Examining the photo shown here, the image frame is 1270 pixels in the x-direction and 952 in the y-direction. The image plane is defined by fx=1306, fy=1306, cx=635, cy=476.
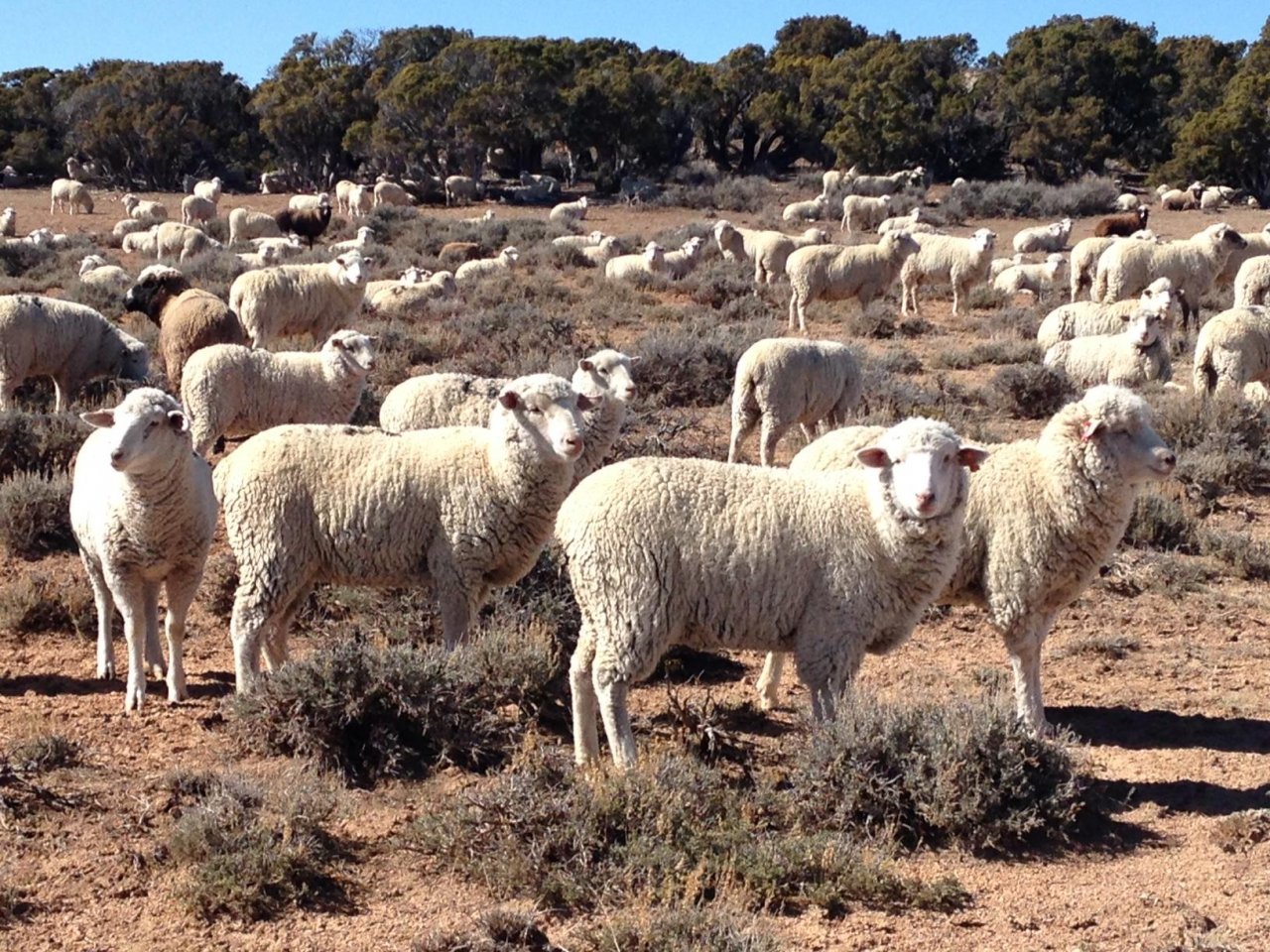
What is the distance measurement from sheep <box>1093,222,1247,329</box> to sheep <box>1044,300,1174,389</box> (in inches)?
215

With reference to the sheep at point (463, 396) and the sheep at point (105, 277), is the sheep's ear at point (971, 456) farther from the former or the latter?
the sheep at point (105, 277)

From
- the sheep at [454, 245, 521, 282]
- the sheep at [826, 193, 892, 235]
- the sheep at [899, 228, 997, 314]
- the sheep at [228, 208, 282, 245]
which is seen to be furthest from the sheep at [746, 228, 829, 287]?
the sheep at [228, 208, 282, 245]

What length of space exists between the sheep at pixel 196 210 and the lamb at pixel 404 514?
35.2m

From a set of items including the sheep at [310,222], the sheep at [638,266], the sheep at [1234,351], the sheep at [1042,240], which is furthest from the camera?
the sheep at [310,222]

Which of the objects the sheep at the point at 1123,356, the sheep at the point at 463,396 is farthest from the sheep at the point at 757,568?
the sheep at the point at 1123,356

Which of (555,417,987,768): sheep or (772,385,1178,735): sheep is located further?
(772,385,1178,735): sheep

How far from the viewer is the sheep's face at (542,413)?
7066 mm

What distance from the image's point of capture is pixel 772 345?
12.3 m

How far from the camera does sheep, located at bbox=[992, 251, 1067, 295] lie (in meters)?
24.7

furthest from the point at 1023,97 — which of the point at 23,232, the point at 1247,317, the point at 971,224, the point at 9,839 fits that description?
the point at 9,839

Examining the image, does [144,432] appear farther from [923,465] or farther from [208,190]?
[208,190]

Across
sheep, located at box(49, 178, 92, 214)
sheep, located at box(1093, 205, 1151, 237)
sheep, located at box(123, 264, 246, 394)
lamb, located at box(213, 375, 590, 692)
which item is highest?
sheep, located at box(49, 178, 92, 214)

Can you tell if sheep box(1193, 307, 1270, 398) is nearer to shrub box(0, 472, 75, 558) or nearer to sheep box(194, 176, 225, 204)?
shrub box(0, 472, 75, 558)

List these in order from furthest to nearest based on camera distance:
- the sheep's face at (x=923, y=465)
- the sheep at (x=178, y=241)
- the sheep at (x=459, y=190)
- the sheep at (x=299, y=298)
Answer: the sheep at (x=459, y=190)
the sheep at (x=178, y=241)
the sheep at (x=299, y=298)
the sheep's face at (x=923, y=465)
